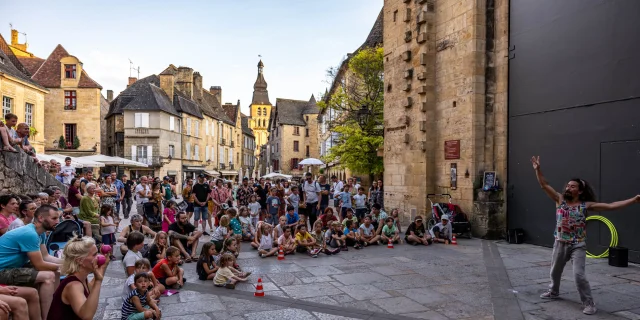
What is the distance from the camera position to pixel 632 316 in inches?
215

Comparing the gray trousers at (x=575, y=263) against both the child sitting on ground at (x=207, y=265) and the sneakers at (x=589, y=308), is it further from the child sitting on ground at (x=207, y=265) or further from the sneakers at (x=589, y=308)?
the child sitting on ground at (x=207, y=265)

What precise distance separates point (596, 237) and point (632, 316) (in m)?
4.50

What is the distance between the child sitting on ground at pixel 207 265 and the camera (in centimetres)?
759

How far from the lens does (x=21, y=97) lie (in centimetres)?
2662

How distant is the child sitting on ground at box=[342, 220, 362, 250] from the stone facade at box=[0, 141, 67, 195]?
24.5ft

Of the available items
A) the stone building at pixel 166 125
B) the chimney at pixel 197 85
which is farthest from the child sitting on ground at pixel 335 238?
the chimney at pixel 197 85

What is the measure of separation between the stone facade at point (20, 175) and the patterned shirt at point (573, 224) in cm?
1063

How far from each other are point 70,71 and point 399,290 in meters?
37.7

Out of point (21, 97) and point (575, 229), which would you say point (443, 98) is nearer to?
point (575, 229)

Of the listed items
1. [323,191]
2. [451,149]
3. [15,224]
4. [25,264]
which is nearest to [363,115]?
[323,191]

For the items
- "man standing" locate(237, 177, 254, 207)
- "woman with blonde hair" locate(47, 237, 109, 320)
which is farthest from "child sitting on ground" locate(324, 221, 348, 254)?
"woman with blonde hair" locate(47, 237, 109, 320)

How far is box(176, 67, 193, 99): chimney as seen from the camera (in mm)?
46688

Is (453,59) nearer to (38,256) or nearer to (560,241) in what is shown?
(560,241)

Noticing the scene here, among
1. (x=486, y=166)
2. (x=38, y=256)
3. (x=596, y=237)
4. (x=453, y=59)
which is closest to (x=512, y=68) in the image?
(x=453, y=59)
